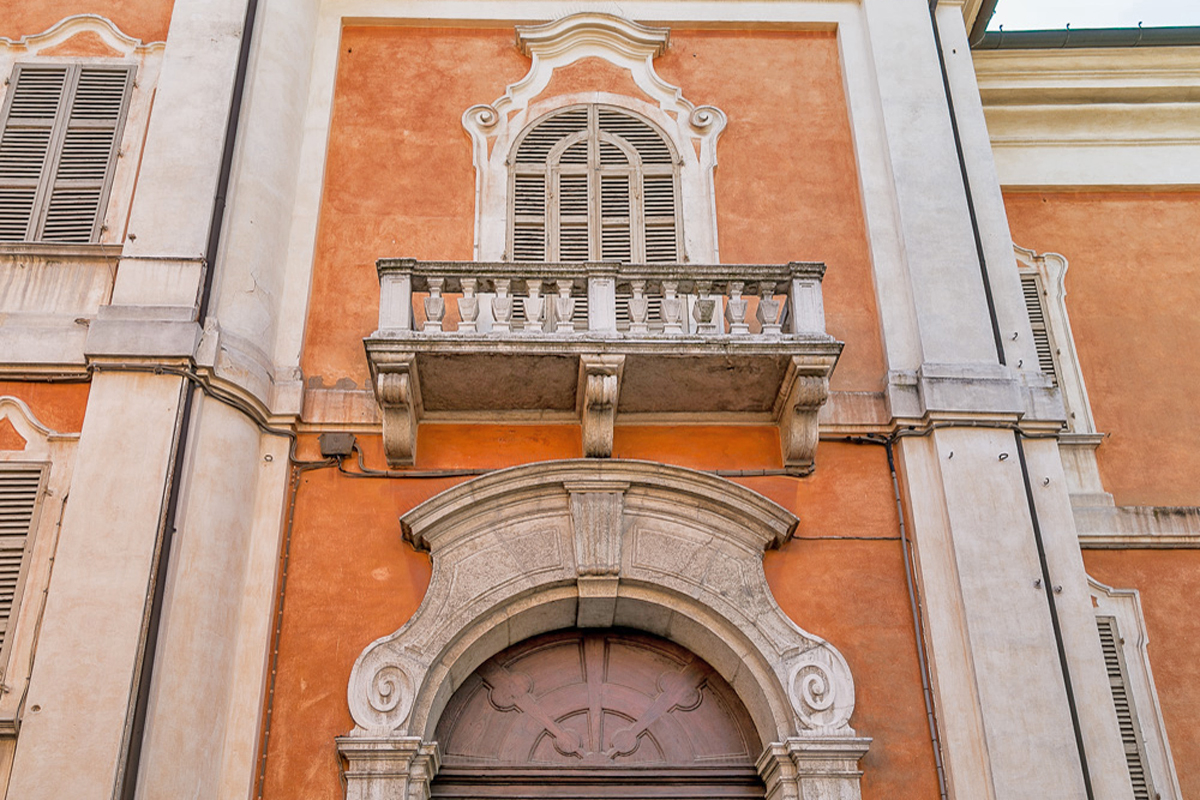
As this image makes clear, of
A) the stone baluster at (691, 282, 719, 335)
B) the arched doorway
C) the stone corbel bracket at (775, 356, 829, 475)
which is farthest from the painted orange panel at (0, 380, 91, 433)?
the stone corbel bracket at (775, 356, 829, 475)

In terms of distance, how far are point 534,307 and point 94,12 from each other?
475 cm

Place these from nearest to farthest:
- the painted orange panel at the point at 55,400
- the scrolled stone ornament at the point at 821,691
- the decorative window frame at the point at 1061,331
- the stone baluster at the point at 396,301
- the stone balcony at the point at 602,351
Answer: the scrolled stone ornament at the point at 821,691, the painted orange panel at the point at 55,400, the stone balcony at the point at 602,351, the stone baluster at the point at 396,301, the decorative window frame at the point at 1061,331

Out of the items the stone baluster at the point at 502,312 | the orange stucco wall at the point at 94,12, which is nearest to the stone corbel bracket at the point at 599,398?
the stone baluster at the point at 502,312

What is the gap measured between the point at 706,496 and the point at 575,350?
1268 millimetres

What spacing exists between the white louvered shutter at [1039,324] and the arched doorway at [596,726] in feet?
14.4

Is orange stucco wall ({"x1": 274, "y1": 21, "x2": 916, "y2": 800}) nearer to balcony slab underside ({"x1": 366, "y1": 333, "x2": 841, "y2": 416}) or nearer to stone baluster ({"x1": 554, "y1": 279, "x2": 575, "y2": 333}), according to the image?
balcony slab underside ({"x1": 366, "y1": 333, "x2": 841, "y2": 416})

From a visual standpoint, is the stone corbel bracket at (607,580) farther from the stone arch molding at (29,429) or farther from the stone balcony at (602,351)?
the stone arch molding at (29,429)

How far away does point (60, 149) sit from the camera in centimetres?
912

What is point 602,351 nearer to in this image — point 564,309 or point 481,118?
point 564,309

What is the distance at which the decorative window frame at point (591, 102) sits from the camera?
30.3 feet

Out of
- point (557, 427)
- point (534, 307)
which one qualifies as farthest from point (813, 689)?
point (534, 307)

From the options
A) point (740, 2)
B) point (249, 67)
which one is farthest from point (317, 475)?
point (740, 2)

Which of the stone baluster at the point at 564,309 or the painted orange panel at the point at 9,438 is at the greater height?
the stone baluster at the point at 564,309

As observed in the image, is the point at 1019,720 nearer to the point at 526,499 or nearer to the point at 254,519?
the point at 526,499
